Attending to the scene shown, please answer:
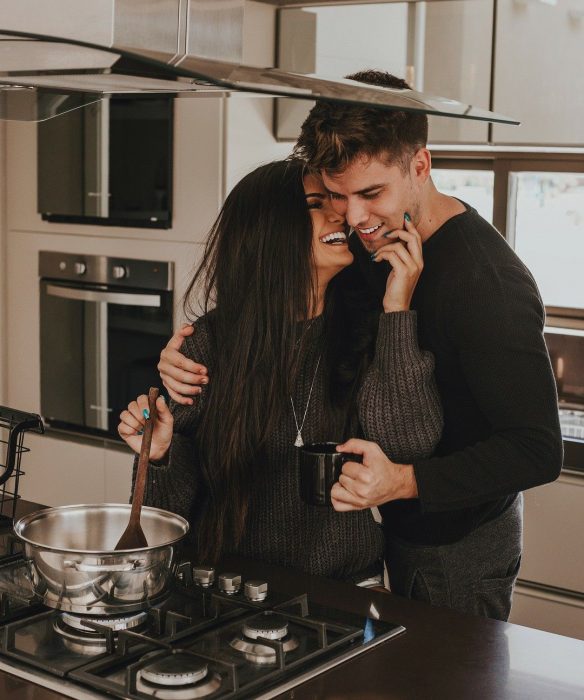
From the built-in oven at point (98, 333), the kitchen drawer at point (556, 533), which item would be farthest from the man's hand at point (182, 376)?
the built-in oven at point (98, 333)

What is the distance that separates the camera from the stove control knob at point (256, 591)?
1469 millimetres

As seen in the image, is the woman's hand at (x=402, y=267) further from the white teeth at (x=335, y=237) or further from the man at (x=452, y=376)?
the white teeth at (x=335, y=237)

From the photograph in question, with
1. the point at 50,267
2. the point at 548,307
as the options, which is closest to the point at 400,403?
the point at 548,307

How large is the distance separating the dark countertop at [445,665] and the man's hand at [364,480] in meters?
0.14

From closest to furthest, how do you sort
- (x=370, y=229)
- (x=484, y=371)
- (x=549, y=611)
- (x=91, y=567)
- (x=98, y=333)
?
(x=91, y=567), (x=484, y=371), (x=370, y=229), (x=549, y=611), (x=98, y=333)

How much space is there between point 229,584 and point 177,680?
294 millimetres

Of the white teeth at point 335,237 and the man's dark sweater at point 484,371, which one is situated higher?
the white teeth at point 335,237

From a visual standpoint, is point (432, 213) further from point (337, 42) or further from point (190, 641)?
point (337, 42)

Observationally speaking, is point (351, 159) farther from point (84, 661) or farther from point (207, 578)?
point (84, 661)

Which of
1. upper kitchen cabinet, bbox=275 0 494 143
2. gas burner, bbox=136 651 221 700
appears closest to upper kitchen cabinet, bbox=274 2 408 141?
upper kitchen cabinet, bbox=275 0 494 143

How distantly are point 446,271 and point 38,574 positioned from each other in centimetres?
82

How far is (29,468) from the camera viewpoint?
3863mm

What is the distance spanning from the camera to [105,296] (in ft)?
11.6

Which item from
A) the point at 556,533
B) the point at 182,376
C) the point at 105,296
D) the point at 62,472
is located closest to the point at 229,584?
the point at 182,376
